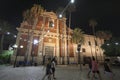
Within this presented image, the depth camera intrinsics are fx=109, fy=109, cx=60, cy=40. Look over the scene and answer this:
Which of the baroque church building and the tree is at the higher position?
the tree

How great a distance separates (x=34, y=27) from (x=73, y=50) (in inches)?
505

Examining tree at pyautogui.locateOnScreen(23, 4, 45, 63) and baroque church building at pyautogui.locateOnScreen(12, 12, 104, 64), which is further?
tree at pyautogui.locateOnScreen(23, 4, 45, 63)

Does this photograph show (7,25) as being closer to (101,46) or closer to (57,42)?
(57,42)

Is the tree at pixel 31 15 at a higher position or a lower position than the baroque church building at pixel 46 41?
higher

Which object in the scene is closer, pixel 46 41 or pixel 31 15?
pixel 31 15

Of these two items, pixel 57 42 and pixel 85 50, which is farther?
pixel 85 50

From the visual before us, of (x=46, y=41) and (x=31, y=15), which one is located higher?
(x=31, y=15)

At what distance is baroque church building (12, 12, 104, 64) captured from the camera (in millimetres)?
26161

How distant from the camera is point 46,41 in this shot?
2919 centimetres

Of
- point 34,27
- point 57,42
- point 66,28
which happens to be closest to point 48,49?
point 57,42

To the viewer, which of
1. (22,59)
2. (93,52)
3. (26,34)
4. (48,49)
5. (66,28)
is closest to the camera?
(22,59)

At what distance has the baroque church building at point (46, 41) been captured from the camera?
26.2 m

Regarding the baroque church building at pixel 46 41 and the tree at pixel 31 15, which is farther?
the tree at pixel 31 15

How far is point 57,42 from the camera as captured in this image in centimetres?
3042
